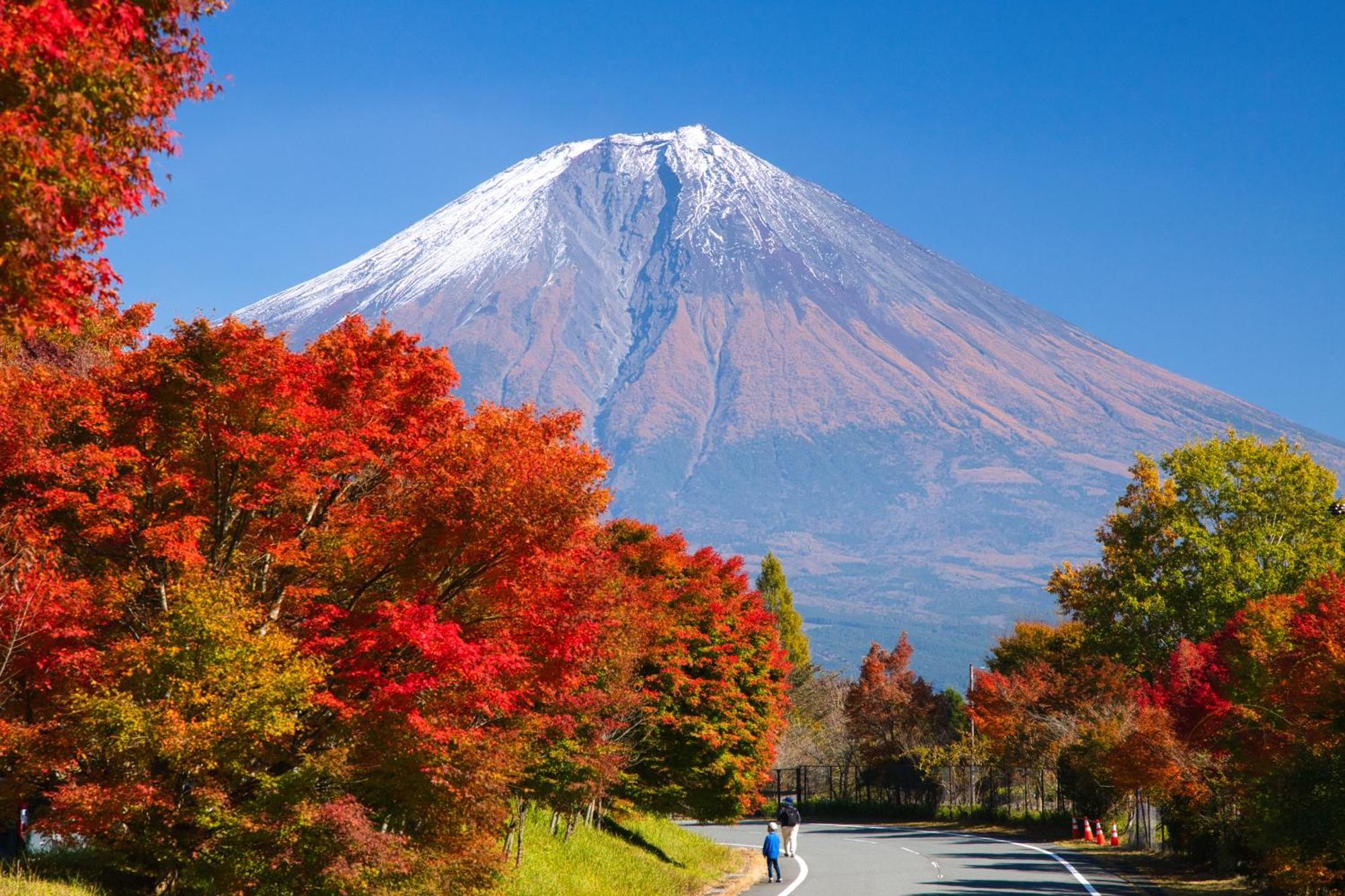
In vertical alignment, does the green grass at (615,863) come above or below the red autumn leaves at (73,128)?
below

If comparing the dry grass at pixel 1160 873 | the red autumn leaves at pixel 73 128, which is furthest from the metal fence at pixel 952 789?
the red autumn leaves at pixel 73 128

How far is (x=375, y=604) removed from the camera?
16734mm

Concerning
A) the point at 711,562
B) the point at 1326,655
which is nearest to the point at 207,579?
the point at 1326,655

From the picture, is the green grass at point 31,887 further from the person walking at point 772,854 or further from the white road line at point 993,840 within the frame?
the white road line at point 993,840

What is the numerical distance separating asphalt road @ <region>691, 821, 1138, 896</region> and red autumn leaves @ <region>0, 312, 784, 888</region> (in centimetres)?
1136

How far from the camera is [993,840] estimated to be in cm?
4641

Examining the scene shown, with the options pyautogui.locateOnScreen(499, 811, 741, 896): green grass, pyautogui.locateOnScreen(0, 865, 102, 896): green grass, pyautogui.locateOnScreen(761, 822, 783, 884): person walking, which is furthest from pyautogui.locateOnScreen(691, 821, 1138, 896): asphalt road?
pyautogui.locateOnScreen(0, 865, 102, 896): green grass

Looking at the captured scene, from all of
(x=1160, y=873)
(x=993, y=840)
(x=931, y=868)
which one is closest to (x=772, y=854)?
(x=931, y=868)

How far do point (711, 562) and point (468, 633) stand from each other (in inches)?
873

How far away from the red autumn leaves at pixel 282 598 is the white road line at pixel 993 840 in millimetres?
14169

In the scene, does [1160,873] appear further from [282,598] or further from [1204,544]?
[282,598]

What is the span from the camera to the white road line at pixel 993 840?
27344mm

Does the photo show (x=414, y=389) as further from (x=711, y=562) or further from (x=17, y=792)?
(x=711, y=562)

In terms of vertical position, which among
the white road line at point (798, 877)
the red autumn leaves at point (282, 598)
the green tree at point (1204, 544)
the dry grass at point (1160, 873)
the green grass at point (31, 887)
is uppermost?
the green tree at point (1204, 544)
